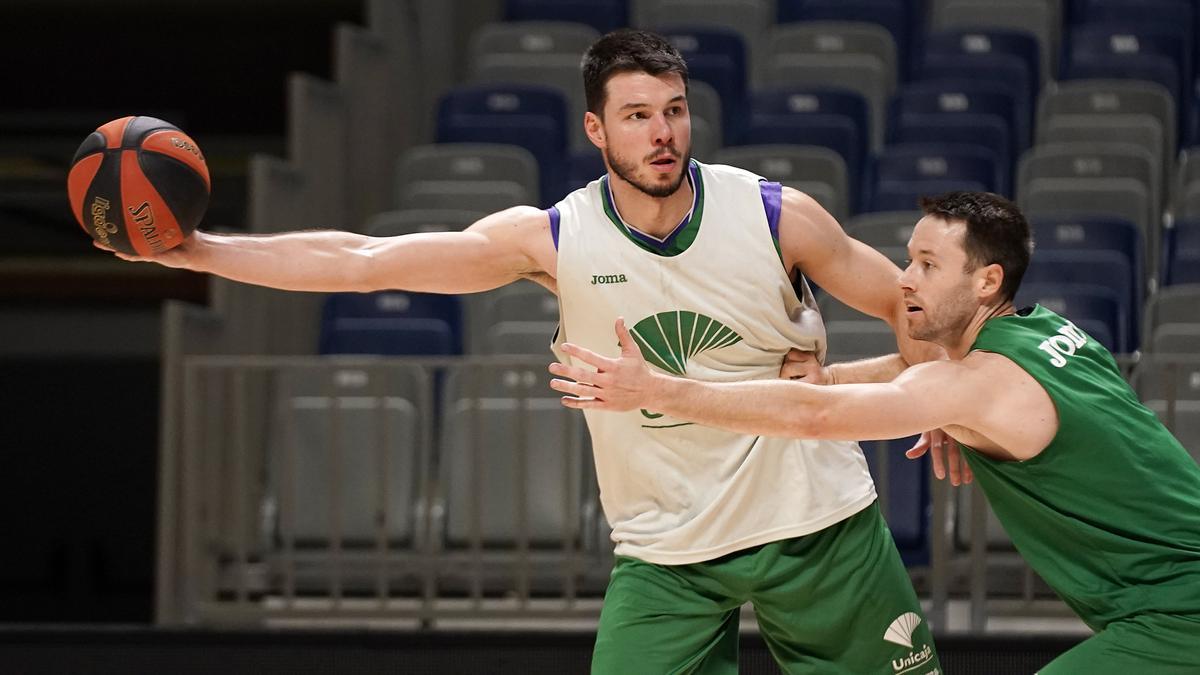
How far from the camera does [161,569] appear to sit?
563cm

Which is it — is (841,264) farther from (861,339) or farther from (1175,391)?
(861,339)

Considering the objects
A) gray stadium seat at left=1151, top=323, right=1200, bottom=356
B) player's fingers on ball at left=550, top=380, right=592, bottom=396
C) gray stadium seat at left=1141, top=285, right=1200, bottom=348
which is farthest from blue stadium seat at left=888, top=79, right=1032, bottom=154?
player's fingers on ball at left=550, top=380, right=592, bottom=396

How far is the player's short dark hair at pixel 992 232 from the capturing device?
3199 mm

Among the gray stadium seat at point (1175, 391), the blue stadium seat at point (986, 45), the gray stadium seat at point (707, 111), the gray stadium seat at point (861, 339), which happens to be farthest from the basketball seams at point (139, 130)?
the blue stadium seat at point (986, 45)

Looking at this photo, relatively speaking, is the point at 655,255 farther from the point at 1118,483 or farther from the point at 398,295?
the point at 398,295

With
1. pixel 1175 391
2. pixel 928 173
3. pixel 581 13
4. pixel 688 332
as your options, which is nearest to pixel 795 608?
pixel 688 332

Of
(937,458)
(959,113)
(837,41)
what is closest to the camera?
(937,458)

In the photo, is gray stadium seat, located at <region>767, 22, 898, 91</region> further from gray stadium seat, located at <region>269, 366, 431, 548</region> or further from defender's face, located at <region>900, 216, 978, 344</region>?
defender's face, located at <region>900, 216, 978, 344</region>

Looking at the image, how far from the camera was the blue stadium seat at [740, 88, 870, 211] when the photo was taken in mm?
7516

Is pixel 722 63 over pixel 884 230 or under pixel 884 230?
over

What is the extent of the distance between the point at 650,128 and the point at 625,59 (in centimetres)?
16

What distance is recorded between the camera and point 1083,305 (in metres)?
5.99

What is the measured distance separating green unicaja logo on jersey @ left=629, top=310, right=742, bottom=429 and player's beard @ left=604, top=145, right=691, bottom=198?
0.81ft

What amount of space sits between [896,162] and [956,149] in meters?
0.26
